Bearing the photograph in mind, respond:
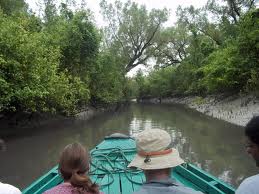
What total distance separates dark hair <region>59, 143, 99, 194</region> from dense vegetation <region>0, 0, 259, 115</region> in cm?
1230

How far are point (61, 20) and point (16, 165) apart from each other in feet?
56.1

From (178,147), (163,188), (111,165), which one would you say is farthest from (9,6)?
(163,188)

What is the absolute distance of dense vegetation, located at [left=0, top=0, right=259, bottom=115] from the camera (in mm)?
16172

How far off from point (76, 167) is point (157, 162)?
0.51 metres

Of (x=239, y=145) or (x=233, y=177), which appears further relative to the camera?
(x=239, y=145)

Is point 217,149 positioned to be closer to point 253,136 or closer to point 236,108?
point 236,108

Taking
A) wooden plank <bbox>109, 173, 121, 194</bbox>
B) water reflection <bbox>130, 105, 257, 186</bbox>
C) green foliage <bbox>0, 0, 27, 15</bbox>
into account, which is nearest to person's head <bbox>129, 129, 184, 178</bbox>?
wooden plank <bbox>109, 173, 121, 194</bbox>

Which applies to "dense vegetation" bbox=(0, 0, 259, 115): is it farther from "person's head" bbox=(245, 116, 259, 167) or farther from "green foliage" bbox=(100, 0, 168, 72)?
"person's head" bbox=(245, 116, 259, 167)

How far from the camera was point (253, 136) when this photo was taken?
2387mm

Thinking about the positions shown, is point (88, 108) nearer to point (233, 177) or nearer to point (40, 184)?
point (233, 177)

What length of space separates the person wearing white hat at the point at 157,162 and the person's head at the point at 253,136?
41cm

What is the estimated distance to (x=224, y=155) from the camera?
11.9 m

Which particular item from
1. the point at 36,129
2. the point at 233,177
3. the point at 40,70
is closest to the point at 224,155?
the point at 233,177

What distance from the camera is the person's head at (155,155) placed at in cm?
244
